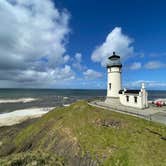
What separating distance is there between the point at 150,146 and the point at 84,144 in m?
5.54

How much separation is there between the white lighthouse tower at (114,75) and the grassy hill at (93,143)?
8746mm

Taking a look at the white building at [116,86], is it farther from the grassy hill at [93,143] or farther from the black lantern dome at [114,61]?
the grassy hill at [93,143]

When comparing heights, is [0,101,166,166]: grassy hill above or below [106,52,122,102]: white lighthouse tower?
below

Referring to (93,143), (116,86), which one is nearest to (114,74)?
(116,86)

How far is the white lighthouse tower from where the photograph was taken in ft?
85.6

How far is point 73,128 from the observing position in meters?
16.5

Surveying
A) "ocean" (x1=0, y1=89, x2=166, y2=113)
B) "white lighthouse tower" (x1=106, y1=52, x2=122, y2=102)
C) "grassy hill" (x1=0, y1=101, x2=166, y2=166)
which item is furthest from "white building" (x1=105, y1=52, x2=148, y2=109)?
"grassy hill" (x1=0, y1=101, x2=166, y2=166)

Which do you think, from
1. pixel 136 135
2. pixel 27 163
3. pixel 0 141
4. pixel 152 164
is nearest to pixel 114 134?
pixel 136 135

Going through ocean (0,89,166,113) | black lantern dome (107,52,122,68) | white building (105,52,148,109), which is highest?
black lantern dome (107,52,122,68)

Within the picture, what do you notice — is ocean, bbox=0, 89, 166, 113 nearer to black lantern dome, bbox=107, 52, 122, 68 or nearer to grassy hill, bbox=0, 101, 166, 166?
black lantern dome, bbox=107, 52, 122, 68

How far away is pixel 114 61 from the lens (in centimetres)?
2620

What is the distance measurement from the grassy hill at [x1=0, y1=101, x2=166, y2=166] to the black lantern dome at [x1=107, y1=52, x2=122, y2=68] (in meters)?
10.4

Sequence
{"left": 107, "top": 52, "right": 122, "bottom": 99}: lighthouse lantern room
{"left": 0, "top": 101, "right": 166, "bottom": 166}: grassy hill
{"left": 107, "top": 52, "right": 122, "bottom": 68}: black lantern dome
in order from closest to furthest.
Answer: {"left": 0, "top": 101, "right": 166, "bottom": 166}: grassy hill
{"left": 107, "top": 52, "right": 122, "bottom": 68}: black lantern dome
{"left": 107, "top": 52, "right": 122, "bottom": 99}: lighthouse lantern room

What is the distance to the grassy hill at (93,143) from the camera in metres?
11.8
